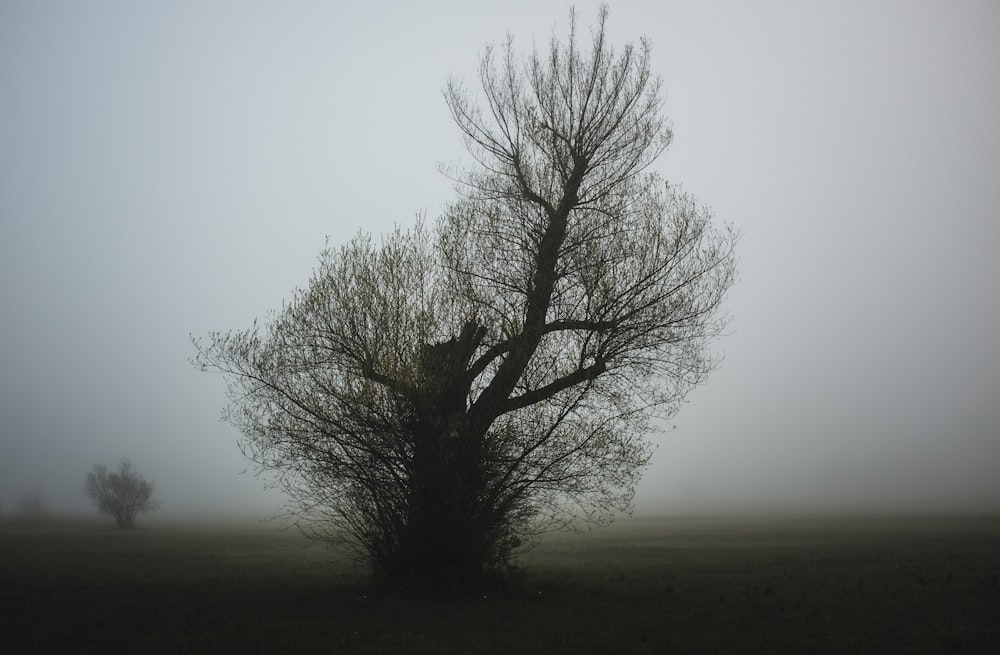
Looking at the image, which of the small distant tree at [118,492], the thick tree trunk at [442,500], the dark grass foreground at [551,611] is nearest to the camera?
the dark grass foreground at [551,611]

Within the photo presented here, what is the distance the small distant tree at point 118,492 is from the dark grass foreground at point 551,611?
66.5 m

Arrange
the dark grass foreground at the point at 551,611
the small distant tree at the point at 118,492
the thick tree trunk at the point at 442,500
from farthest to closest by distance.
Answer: the small distant tree at the point at 118,492 < the thick tree trunk at the point at 442,500 < the dark grass foreground at the point at 551,611

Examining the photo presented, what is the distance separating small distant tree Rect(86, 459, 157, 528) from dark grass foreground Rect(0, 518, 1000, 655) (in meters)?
66.5

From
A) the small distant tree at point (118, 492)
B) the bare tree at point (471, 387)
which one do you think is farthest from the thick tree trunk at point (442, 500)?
the small distant tree at point (118, 492)

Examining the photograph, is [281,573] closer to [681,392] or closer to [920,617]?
[681,392]

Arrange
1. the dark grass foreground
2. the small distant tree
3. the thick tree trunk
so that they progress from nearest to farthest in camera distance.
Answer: the dark grass foreground
the thick tree trunk
the small distant tree

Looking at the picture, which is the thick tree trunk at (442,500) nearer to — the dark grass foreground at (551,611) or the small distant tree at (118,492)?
the dark grass foreground at (551,611)

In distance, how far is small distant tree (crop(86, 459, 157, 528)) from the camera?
90656 millimetres

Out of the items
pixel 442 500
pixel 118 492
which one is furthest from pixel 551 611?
pixel 118 492

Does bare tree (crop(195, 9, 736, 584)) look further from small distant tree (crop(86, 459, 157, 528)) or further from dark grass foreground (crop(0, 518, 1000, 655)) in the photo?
small distant tree (crop(86, 459, 157, 528))

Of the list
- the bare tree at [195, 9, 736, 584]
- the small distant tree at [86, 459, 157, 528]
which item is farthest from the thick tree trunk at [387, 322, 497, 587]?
the small distant tree at [86, 459, 157, 528]

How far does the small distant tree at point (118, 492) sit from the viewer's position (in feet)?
297

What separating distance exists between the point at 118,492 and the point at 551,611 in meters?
90.6

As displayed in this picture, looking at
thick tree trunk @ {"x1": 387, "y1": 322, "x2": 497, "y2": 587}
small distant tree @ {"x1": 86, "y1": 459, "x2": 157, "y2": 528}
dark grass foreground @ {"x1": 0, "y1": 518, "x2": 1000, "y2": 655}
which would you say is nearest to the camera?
dark grass foreground @ {"x1": 0, "y1": 518, "x2": 1000, "y2": 655}
